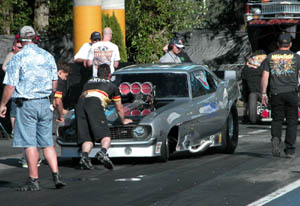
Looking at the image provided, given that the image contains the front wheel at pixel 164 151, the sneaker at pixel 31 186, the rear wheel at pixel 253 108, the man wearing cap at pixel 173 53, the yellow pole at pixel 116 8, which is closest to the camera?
the sneaker at pixel 31 186

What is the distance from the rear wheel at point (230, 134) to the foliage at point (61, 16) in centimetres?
2229

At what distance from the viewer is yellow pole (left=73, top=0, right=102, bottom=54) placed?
1809 centimetres

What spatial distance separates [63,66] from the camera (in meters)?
12.8

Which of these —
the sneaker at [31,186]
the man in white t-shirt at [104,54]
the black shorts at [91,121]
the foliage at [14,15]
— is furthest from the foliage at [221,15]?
the sneaker at [31,186]

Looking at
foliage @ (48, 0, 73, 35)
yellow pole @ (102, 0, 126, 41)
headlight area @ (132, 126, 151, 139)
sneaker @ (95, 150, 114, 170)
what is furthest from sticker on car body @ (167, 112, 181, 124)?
foliage @ (48, 0, 73, 35)

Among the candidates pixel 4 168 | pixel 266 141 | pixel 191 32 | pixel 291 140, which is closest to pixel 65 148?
pixel 4 168

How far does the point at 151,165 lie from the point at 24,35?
291 centimetres

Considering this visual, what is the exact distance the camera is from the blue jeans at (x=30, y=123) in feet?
30.3

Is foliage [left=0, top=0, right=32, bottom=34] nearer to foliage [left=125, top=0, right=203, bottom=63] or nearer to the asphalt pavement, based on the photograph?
foliage [left=125, top=0, right=203, bottom=63]

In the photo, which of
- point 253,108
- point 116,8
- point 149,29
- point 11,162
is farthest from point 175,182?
point 149,29

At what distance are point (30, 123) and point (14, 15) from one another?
2891 centimetres

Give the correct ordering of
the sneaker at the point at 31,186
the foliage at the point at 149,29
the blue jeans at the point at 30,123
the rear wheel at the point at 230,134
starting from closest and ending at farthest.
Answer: the blue jeans at the point at 30,123, the sneaker at the point at 31,186, the rear wheel at the point at 230,134, the foliage at the point at 149,29

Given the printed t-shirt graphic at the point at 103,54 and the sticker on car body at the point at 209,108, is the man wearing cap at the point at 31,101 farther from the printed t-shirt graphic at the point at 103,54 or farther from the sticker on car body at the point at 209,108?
the printed t-shirt graphic at the point at 103,54

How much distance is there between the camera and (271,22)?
63.7 ft
